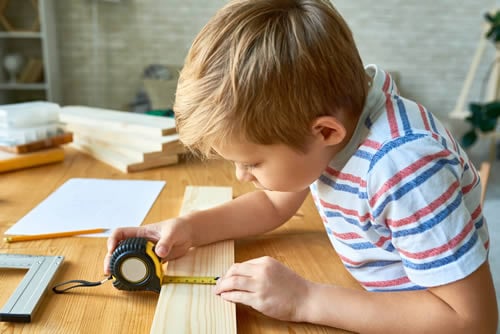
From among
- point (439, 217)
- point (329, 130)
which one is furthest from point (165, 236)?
point (439, 217)

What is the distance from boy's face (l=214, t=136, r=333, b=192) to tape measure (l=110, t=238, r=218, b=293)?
0.53 ft

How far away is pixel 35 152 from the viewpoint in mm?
1261

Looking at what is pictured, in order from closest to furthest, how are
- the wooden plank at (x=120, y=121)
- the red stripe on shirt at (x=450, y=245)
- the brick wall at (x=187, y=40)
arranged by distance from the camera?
the red stripe on shirt at (x=450, y=245) < the wooden plank at (x=120, y=121) < the brick wall at (x=187, y=40)

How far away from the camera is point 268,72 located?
0.61m

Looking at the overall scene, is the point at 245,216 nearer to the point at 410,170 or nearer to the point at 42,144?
the point at 410,170

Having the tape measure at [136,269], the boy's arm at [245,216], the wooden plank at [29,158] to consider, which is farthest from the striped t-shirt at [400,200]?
the wooden plank at [29,158]

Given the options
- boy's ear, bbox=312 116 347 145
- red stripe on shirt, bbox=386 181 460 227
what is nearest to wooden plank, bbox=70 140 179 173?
boy's ear, bbox=312 116 347 145

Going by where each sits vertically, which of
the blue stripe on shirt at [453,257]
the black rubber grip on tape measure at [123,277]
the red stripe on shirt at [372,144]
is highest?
the red stripe on shirt at [372,144]

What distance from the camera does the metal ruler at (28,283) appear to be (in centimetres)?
60

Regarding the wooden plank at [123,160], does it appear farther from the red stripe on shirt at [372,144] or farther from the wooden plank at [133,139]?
the red stripe on shirt at [372,144]

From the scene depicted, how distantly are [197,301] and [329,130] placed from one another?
11.3 inches

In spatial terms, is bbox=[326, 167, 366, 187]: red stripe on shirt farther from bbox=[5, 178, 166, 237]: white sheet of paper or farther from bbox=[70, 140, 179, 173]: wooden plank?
bbox=[70, 140, 179, 173]: wooden plank

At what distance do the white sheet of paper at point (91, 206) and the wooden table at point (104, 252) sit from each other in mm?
23

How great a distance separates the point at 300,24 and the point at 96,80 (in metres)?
3.63
